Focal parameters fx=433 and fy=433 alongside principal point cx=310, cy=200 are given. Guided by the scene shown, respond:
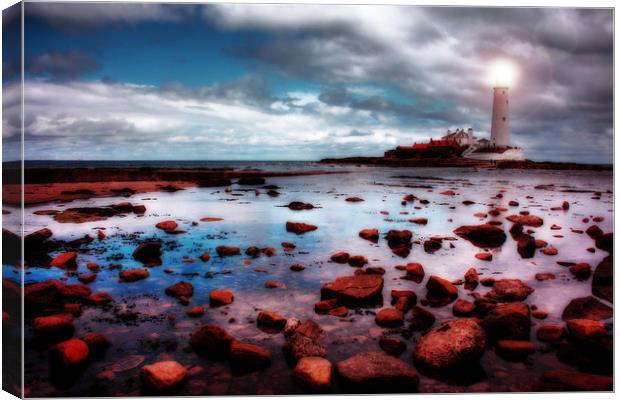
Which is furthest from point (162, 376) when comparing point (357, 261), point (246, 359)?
point (357, 261)

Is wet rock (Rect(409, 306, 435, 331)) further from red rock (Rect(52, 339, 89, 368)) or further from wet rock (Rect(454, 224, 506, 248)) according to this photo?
wet rock (Rect(454, 224, 506, 248))

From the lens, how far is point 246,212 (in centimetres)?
1291

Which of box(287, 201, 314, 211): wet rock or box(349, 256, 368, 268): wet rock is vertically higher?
box(287, 201, 314, 211): wet rock

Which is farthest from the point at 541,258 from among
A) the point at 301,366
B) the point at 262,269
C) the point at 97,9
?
the point at 97,9

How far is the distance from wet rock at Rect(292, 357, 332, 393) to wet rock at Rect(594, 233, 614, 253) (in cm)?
706

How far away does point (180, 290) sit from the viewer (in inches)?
213

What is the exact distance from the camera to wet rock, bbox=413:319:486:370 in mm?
3836

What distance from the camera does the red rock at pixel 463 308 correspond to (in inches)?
194

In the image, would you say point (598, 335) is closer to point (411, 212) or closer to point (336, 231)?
point (336, 231)

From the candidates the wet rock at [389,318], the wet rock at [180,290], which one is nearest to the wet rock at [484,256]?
the wet rock at [389,318]

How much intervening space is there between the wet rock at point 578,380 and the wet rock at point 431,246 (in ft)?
13.4

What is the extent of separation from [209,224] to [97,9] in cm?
614

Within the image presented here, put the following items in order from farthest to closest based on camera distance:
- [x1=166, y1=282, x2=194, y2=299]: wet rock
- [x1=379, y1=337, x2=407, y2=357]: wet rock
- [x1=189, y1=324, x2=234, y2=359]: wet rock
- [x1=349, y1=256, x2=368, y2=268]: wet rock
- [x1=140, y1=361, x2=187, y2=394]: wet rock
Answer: [x1=349, y1=256, x2=368, y2=268]: wet rock
[x1=166, y1=282, x2=194, y2=299]: wet rock
[x1=379, y1=337, x2=407, y2=357]: wet rock
[x1=189, y1=324, x2=234, y2=359]: wet rock
[x1=140, y1=361, x2=187, y2=394]: wet rock

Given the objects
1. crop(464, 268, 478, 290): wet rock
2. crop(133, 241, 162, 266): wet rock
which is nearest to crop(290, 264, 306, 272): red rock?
crop(133, 241, 162, 266): wet rock
